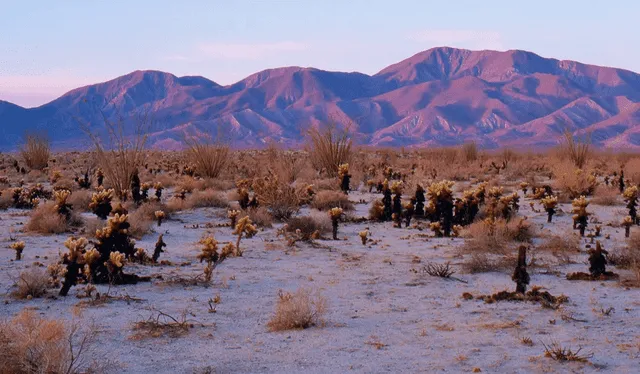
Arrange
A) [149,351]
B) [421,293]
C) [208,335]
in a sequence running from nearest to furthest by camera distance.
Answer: [149,351] < [208,335] < [421,293]

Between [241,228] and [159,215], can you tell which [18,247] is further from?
[159,215]

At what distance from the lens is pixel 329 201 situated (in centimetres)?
1555

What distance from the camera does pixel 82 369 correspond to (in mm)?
5133

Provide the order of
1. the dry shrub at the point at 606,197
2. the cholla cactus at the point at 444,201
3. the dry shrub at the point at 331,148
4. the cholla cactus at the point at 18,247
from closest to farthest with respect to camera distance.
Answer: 1. the cholla cactus at the point at 18,247
2. the cholla cactus at the point at 444,201
3. the dry shrub at the point at 606,197
4. the dry shrub at the point at 331,148

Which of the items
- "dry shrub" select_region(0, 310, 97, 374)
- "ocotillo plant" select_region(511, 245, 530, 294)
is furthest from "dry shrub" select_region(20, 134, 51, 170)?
"ocotillo plant" select_region(511, 245, 530, 294)

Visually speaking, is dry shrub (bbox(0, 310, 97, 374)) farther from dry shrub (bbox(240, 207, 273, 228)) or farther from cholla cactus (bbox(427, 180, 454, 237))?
dry shrub (bbox(240, 207, 273, 228))

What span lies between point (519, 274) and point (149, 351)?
3881 mm

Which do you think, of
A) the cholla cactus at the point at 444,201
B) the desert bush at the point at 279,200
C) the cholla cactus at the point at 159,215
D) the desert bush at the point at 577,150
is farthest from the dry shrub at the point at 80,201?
the desert bush at the point at 577,150

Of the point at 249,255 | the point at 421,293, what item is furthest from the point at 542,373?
the point at 249,255

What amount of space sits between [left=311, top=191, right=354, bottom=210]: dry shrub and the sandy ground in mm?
5090

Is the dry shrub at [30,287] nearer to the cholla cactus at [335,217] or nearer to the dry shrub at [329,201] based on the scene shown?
the cholla cactus at [335,217]

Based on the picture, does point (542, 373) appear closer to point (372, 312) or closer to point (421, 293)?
point (372, 312)

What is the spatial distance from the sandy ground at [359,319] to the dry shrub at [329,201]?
16.7 ft

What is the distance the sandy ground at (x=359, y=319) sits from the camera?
559cm
